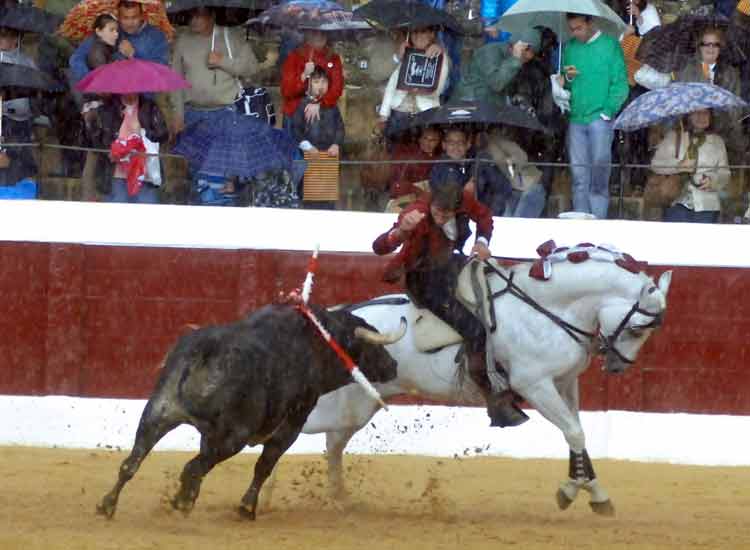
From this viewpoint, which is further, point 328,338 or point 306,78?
point 306,78

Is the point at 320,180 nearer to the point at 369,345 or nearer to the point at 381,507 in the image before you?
the point at 369,345

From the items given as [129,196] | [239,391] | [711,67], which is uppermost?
[711,67]

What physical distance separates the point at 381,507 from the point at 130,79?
362 cm

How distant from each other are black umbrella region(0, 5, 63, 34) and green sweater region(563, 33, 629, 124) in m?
3.80

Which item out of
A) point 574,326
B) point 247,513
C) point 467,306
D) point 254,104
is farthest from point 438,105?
point 247,513

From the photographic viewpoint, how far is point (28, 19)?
1241 cm

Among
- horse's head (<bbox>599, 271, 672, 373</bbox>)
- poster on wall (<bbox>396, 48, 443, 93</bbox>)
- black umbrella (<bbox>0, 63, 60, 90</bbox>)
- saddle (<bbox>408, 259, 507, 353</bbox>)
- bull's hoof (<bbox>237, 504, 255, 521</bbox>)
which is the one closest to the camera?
bull's hoof (<bbox>237, 504, 255, 521</bbox>)

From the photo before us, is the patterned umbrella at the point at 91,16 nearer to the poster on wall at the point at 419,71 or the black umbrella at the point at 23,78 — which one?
the black umbrella at the point at 23,78

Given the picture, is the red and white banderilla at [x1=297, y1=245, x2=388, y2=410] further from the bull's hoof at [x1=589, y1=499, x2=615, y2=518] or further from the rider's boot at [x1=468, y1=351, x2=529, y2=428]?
the bull's hoof at [x1=589, y1=499, x2=615, y2=518]

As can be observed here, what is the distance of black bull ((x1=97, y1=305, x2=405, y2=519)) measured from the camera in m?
8.27

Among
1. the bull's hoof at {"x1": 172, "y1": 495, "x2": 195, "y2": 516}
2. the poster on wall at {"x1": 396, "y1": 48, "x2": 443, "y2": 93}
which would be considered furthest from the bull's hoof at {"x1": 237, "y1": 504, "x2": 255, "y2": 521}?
the poster on wall at {"x1": 396, "y1": 48, "x2": 443, "y2": 93}

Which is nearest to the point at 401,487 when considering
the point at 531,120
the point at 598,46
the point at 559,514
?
the point at 559,514

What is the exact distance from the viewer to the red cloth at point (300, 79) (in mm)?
11852

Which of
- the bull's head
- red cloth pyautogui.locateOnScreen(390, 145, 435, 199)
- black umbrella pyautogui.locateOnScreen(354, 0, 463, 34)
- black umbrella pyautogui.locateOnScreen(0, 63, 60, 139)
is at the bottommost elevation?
the bull's head
